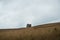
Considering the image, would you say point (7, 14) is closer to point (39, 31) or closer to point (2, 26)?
point (2, 26)

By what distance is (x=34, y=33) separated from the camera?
22.9 inches

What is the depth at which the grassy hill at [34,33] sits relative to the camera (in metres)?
0.57

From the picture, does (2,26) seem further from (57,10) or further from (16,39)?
(57,10)

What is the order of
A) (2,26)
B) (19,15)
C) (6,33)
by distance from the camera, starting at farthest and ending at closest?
(19,15), (2,26), (6,33)

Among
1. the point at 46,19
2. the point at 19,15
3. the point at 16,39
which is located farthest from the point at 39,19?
the point at 16,39

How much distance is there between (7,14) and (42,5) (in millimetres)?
291

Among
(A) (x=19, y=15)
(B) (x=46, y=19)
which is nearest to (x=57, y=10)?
(B) (x=46, y=19)

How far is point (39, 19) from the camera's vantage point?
0.77 m

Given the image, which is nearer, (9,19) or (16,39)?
(16,39)

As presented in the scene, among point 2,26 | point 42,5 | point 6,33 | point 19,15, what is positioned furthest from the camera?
point 42,5

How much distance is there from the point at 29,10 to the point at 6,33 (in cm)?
35

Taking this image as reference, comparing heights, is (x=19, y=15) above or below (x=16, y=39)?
above

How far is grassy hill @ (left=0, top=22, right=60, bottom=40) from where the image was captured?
57 centimetres

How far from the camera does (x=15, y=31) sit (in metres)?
0.58
